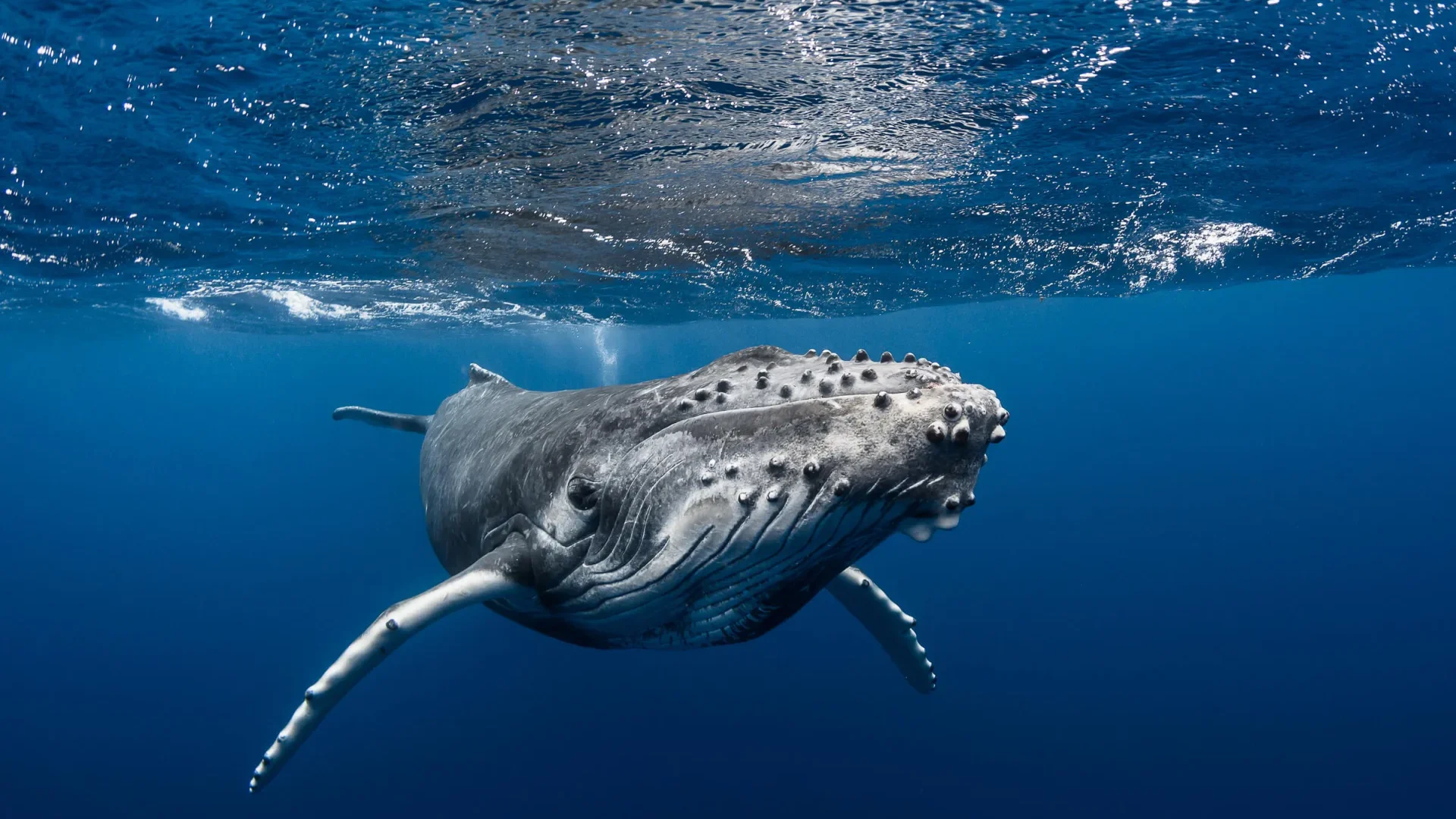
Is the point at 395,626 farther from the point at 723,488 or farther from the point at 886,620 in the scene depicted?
the point at 886,620

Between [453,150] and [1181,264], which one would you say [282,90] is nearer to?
[453,150]

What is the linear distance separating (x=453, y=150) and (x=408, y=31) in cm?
368

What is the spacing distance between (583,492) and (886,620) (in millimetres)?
3960

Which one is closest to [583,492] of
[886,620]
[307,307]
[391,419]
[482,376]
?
[886,620]

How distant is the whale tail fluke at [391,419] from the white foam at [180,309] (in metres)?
20.1

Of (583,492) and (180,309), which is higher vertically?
(583,492)

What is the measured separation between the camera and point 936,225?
59.7 ft

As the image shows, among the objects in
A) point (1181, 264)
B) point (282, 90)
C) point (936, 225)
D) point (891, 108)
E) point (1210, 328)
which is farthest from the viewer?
point (1210, 328)

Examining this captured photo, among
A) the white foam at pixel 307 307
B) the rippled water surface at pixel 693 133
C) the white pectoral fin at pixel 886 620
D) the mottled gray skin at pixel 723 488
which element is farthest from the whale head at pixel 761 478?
the white foam at pixel 307 307

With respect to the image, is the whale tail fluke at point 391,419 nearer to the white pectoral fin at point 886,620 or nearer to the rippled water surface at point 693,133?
the rippled water surface at point 693,133

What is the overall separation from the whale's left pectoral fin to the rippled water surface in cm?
589

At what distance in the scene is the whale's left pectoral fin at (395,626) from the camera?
3.91 m

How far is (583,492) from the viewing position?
3781 mm

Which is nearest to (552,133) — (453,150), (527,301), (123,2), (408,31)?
(453,150)
